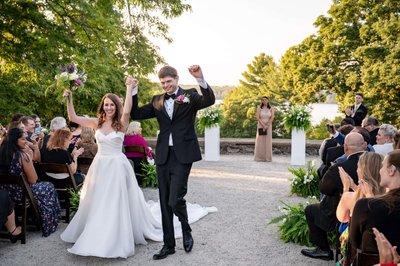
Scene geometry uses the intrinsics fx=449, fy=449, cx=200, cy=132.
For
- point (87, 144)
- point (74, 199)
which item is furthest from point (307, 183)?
point (74, 199)

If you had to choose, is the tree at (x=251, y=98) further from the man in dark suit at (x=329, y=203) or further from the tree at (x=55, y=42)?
the man in dark suit at (x=329, y=203)

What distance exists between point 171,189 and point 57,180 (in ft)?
8.50

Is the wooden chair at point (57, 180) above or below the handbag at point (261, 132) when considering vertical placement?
below

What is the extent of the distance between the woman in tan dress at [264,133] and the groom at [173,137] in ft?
28.1

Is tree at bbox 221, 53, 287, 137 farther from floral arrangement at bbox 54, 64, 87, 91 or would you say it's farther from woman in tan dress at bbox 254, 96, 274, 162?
floral arrangement at bbox 54, 64, 87, 91

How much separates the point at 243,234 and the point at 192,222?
A: 89 cm

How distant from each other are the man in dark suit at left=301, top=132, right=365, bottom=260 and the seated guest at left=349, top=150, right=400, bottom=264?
4.64 feet

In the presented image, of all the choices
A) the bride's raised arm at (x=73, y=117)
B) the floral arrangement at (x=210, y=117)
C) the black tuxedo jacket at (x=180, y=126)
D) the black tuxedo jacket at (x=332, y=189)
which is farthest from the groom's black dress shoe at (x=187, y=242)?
the floral arrangement at (x=210, y=117)

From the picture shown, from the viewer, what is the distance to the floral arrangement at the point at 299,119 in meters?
12.9

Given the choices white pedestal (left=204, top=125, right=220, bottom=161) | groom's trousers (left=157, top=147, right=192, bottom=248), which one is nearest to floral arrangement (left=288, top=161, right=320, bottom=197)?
groom's trousers (left=157, top=147, right=192, bottom=248)

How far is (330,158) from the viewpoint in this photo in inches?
265

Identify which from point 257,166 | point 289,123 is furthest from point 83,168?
point 289,123

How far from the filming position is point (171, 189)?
4.96 meters

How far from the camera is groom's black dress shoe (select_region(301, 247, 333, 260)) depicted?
4.98m
